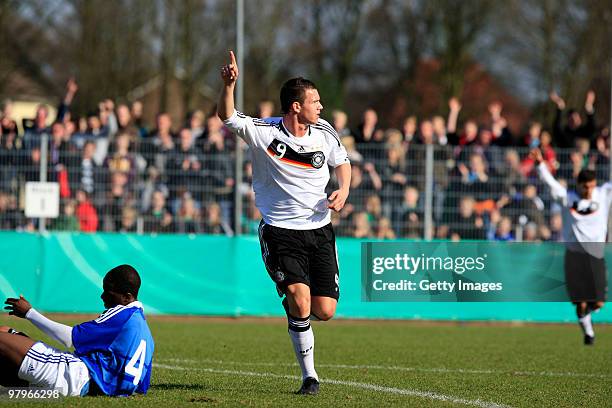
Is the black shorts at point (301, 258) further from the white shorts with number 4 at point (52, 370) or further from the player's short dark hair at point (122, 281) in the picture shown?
the white shorts with number 4 at point (52, 370)

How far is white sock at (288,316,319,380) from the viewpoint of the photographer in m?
9.26

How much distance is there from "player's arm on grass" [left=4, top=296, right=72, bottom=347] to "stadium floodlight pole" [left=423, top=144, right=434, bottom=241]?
1081cm

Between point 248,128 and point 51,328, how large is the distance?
7.35 feet

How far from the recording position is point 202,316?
59.2 feet

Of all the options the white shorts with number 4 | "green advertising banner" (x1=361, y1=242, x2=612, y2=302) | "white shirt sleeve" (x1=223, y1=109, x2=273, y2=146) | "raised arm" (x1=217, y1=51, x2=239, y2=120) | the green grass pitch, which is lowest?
the green grass pitch

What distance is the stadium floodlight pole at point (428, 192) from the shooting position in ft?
60.4

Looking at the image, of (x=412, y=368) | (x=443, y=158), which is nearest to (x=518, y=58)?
(x=443, y=158)

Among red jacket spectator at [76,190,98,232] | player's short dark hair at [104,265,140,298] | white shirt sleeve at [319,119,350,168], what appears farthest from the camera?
red jacket spectator at [76,190,98,232]

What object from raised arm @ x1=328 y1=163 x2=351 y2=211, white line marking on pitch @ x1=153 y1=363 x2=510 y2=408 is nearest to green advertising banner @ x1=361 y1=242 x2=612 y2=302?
white line marking on pitch @ x1=153 y1=363 x2=510 y2=408

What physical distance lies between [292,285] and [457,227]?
9.55 m

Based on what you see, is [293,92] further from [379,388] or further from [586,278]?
[586,278]

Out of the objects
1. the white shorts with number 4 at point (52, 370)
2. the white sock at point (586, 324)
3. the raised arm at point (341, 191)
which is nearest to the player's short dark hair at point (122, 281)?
the white shorts with number 4 at point (52, 370)

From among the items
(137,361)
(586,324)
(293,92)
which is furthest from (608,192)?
(137,361)

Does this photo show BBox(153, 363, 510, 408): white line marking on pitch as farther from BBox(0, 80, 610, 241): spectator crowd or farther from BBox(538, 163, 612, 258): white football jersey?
BBox(0, 80, 610, 241): spectator crowd
